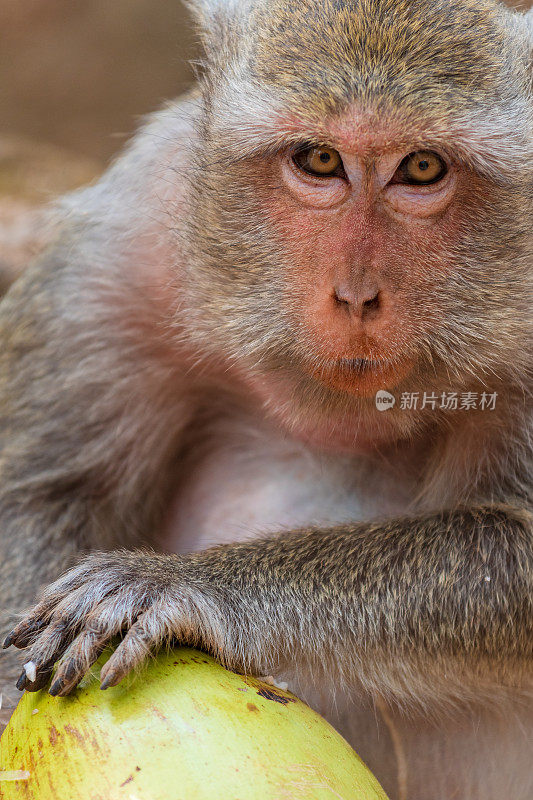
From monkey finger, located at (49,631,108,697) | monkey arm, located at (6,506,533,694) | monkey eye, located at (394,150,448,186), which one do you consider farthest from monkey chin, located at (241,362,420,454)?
monkey finger, located at (49,631,108,697)

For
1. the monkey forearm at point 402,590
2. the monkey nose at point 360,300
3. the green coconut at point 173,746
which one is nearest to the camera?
the green coconut at point 173,746

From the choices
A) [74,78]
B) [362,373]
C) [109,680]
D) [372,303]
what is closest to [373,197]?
[372,303]

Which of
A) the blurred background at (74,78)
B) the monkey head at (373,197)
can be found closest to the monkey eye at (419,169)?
the monkey head at (373,197)

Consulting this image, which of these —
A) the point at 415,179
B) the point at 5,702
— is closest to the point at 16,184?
the point at 5,702

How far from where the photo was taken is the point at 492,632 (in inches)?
117

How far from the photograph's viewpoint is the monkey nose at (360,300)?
2.55 metres

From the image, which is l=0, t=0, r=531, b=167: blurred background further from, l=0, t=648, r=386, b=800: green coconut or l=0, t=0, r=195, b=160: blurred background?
l=0, t=648, r=386, b=800: green coconut

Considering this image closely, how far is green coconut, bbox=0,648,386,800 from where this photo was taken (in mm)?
2027

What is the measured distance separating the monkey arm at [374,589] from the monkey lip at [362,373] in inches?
20.0

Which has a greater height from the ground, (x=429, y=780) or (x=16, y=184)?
(x=16, y=184)

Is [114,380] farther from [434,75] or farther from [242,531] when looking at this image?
[434,75]

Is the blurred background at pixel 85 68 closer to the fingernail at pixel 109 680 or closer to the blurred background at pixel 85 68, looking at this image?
the blurred background at pixel 85 68

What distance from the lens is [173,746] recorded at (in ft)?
6.79

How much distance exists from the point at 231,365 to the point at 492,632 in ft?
3.76
